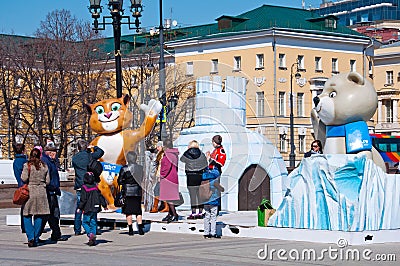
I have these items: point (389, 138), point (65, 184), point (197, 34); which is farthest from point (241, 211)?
point (197, 34)

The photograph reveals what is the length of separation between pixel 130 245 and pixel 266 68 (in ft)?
169

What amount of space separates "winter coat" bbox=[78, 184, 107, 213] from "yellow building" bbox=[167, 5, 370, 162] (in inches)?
1531

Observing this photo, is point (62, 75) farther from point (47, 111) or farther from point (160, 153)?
point (160, 153)

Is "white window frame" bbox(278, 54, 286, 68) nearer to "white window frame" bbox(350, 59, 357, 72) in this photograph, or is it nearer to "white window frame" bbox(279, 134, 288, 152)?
"white window frame" bbox(350, 59, 357, 72)

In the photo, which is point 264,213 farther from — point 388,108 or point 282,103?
point 388,108

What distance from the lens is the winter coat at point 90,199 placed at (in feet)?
54.0

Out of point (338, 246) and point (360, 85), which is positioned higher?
point (360, 85)

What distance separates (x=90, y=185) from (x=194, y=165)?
6.71 feet

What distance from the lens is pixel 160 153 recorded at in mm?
21219

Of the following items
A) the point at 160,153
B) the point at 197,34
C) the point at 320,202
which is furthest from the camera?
the point at 197,34

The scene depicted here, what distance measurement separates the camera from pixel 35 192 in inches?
634

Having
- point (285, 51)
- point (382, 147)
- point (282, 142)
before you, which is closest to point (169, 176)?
point (282, 142)

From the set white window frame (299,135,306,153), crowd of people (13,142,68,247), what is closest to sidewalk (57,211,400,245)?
crowd of people (13,142,68,247)

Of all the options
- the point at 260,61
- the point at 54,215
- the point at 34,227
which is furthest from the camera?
the point at 260,61
